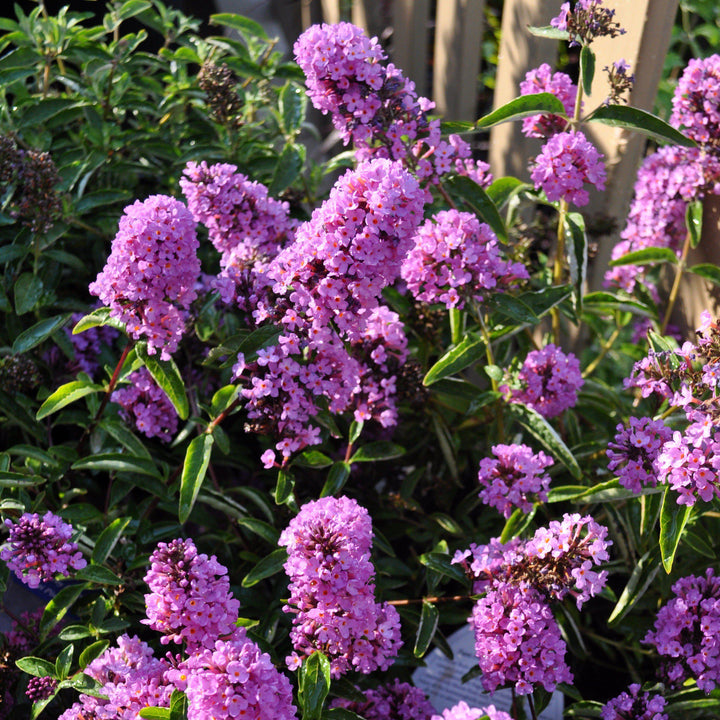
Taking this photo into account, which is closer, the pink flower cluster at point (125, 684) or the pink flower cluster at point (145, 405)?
the pink flower cluster at point (125, 684)

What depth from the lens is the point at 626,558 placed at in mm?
2006

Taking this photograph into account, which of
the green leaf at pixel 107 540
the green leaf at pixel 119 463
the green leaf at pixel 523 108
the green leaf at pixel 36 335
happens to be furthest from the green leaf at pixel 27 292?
the green leaf at pixel 523 108

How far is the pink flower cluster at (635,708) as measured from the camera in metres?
1.54

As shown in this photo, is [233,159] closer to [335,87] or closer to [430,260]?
[335,87]

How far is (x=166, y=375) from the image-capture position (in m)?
1.64

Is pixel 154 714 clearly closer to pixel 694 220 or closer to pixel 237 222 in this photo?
pixel 237 222


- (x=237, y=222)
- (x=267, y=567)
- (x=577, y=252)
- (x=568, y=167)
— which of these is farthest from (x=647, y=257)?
(x=267, y=567)

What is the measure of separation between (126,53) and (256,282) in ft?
3.41

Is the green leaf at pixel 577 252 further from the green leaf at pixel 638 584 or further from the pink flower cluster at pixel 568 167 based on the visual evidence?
the green leaf at pixel 638 584

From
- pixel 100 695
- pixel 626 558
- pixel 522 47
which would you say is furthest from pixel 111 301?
pixel 522 47

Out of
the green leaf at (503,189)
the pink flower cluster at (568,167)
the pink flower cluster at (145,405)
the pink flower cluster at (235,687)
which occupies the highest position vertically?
the pink flower cluster at (568,167)

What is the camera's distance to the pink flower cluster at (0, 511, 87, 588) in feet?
4.99

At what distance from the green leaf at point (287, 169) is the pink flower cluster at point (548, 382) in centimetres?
77

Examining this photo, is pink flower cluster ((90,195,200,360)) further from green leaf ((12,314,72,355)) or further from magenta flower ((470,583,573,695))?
magenta flower ((470,583,573,695))
